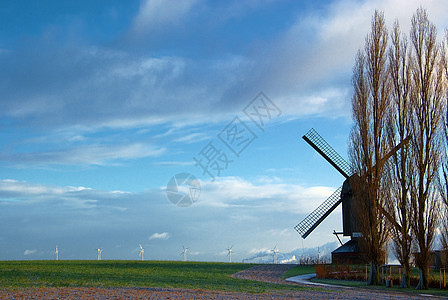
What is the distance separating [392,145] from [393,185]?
116 inches

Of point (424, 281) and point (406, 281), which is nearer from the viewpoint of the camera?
point (424, 281)

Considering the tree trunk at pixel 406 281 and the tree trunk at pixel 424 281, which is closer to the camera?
the tree trunk at pixel 424 281

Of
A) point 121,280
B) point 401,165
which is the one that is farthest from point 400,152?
point 121,280

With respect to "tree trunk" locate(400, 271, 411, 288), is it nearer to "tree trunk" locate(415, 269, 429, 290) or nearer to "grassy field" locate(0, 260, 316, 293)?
"tree trunk" locate(415, 269, 429, 290)

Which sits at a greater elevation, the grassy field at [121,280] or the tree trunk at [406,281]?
the grassy field at [121,280]

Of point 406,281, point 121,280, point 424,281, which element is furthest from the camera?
point 406,281

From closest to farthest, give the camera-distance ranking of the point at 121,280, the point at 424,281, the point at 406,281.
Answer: the point at 121,280 → the point at 424,281 → the point at 406,281

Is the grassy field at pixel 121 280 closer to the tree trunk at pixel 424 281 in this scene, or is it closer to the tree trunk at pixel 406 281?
the tree trunk at pixel 406 281

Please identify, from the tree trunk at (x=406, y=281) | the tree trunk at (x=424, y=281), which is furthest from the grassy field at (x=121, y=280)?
the tree trunk at (x=424, y=281)

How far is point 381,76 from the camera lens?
34.2m

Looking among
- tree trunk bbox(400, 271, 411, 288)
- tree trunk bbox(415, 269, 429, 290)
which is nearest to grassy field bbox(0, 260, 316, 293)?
tree trunk bbox(400, 271, 411, 288)

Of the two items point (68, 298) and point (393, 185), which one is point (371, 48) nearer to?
point (393, 185)

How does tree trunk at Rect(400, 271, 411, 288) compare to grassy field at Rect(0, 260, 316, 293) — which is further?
tree trunk at Rect(400, 271, 411, 288)

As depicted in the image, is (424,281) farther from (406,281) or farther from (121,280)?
(121,280)
